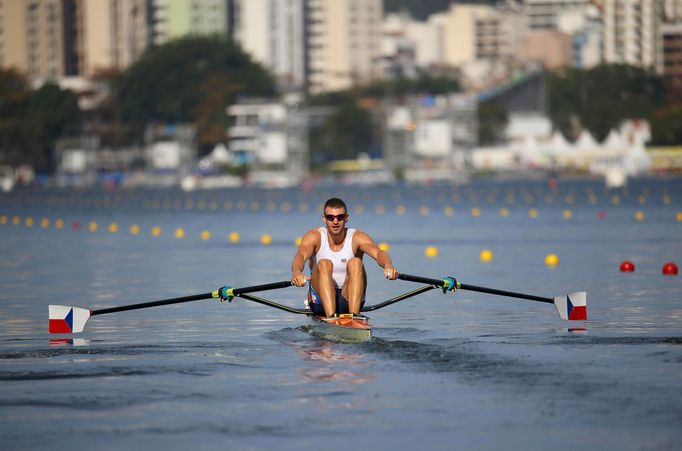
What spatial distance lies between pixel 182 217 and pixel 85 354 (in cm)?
6142

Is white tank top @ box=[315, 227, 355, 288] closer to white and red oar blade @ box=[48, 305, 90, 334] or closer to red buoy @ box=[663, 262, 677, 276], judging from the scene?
white and red oar blade @ box=[48, 305, 90, 334]

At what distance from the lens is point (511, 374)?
1902 cm

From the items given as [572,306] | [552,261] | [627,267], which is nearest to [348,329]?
[572,306]

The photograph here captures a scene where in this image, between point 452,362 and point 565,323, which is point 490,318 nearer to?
point 565,323

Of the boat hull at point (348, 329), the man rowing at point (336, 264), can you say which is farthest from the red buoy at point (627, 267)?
the boat hull at point (348, 329)

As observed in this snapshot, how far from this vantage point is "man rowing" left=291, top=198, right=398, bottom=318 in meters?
22.2

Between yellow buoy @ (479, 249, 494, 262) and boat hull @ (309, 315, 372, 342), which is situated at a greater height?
yellow buoy @ (479, 249, 494, 262)

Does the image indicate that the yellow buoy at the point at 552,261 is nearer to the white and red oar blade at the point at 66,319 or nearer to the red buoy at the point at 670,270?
the red buoy at the point at 670,270

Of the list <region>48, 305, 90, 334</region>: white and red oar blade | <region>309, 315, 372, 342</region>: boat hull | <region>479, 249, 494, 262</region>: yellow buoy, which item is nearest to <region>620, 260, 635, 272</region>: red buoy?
<region>479, 249, 494, 262</region>: yellow buoy

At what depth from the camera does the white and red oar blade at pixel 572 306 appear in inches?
966

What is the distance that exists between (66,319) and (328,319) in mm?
4192

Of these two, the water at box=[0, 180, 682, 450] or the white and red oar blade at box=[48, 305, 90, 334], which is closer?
the water at box=[0, 180, 682, 450]

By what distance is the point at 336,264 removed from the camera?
22.7m

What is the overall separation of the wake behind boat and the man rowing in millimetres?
256
